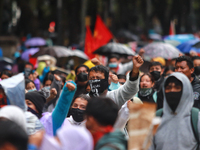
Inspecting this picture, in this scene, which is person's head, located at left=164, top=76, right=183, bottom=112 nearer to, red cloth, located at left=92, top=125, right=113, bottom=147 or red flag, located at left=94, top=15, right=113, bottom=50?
red cloth, located at left=92, top=125, right=113, bottom=147

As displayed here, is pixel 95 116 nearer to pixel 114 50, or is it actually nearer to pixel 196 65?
pixel 196 65

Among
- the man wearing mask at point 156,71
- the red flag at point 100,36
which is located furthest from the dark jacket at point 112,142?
the red flag at point 100,36

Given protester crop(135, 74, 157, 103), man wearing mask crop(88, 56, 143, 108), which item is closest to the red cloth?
man wearing mask crop(88, 56, 143, 108)

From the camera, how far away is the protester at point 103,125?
2916mm

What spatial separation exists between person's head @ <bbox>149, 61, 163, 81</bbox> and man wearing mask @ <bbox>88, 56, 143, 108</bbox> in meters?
2.80

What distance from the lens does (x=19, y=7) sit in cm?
2606

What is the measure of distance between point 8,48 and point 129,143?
61.7ft

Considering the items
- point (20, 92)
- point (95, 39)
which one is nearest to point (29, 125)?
point (20, 92)

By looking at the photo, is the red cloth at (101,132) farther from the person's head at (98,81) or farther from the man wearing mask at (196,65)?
the man wearing mask at (196,65)

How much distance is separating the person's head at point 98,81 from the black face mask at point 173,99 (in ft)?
3.58

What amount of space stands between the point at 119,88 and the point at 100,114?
149cm

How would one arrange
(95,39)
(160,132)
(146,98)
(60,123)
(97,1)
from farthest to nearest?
(97,1)
(95,39)
(146,98)
(60,123)
(160,132)

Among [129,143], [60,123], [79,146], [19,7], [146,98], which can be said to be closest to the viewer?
[79,146]

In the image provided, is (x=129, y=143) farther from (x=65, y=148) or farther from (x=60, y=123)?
(x=60, y=123)
